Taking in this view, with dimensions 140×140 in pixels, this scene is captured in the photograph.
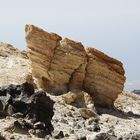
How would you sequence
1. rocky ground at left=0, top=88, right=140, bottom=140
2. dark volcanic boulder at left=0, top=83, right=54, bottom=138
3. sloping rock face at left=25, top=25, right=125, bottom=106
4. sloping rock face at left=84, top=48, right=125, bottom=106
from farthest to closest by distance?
sloping rock face at left=25, top=25, right=125, bottom=106
sloping rock face at left=84, top=48, right=125, bottom=106
dark volcanic boulder at left=0, top=83, right=54, bottom=138
rocky ground at left=0, top=88, right=140, bottom=140

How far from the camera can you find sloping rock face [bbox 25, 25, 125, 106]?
4922 cm

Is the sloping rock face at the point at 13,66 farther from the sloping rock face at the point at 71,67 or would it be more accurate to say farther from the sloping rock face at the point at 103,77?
the sloping rock face at the point at 103,77

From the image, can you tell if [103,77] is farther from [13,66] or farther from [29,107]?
[29,107]

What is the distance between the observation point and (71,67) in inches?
1954

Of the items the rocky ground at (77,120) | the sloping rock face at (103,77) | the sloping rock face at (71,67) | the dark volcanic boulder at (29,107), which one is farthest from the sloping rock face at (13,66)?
the dark volcanic boulder at (29,107)

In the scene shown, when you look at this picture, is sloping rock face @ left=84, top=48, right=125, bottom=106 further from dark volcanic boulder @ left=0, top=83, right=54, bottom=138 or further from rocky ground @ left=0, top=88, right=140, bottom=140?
dark volcanic boulder @ left=0, top=83, right=54, bottom=138

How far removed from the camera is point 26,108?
3503 centimetres

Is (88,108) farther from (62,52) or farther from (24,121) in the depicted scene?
(24,121)

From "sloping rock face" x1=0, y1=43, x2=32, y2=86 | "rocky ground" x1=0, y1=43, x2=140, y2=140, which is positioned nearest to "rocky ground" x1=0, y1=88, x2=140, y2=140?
"rocky ground" x1=0, y1=43, x2=140, y2=140

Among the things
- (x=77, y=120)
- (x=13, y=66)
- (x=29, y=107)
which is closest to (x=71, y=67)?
(x=13, y=66)

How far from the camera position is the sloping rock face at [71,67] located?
161ft

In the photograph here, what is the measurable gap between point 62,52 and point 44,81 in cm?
279

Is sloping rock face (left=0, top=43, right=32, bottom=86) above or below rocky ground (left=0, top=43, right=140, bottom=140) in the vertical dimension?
above

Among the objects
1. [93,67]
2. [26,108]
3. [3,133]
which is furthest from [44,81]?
[3,133]
